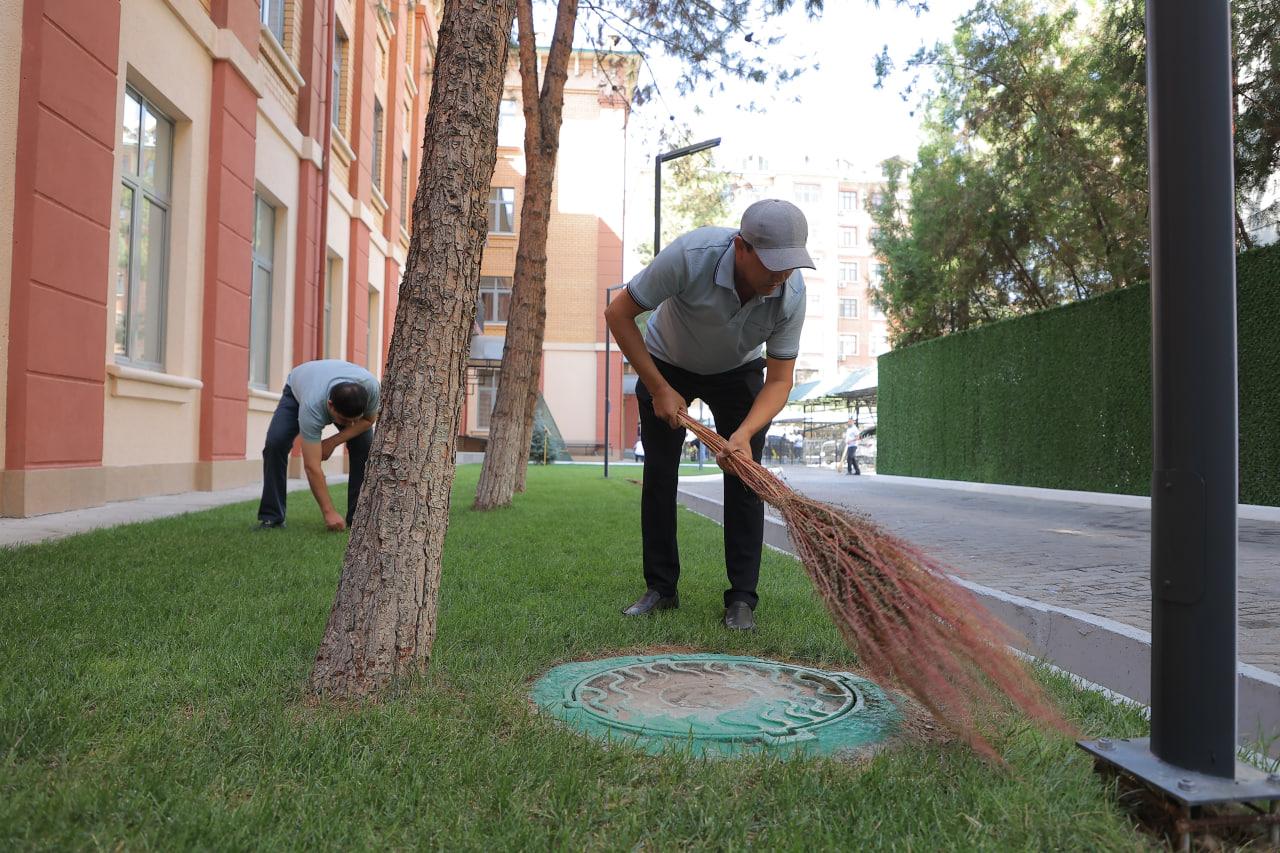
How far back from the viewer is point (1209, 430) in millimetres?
1841

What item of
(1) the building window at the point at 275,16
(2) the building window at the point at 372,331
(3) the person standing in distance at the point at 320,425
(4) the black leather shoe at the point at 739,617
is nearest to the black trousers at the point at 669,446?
(4) the black leather shoe at the point at 739,617

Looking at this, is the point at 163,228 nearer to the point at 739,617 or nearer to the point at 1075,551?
the point at 739,617

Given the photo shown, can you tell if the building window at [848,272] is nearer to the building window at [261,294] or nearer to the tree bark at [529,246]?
the building window at [261,294]

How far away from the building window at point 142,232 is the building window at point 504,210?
2500 centimetres

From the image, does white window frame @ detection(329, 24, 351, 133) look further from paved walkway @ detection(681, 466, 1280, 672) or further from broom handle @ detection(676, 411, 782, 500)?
broom handle @ detection(676, 411, 782, 500)

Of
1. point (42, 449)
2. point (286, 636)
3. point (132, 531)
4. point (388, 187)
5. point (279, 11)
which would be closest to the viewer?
point (286, 636)

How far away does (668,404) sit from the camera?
383 cm

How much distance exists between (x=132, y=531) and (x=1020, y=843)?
19.0ft

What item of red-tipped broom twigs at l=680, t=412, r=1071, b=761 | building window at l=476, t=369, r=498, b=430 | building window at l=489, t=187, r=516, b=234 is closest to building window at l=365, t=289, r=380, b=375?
building window at l=476, t=369, r=498, b=430

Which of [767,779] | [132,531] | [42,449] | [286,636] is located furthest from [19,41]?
[767,779]

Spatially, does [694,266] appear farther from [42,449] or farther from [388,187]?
[388,187]

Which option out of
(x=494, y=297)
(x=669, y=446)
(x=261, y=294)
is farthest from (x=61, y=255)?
(x=494, y=297)

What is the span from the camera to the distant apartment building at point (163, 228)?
6.31m

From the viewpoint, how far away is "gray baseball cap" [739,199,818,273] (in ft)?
10.8
